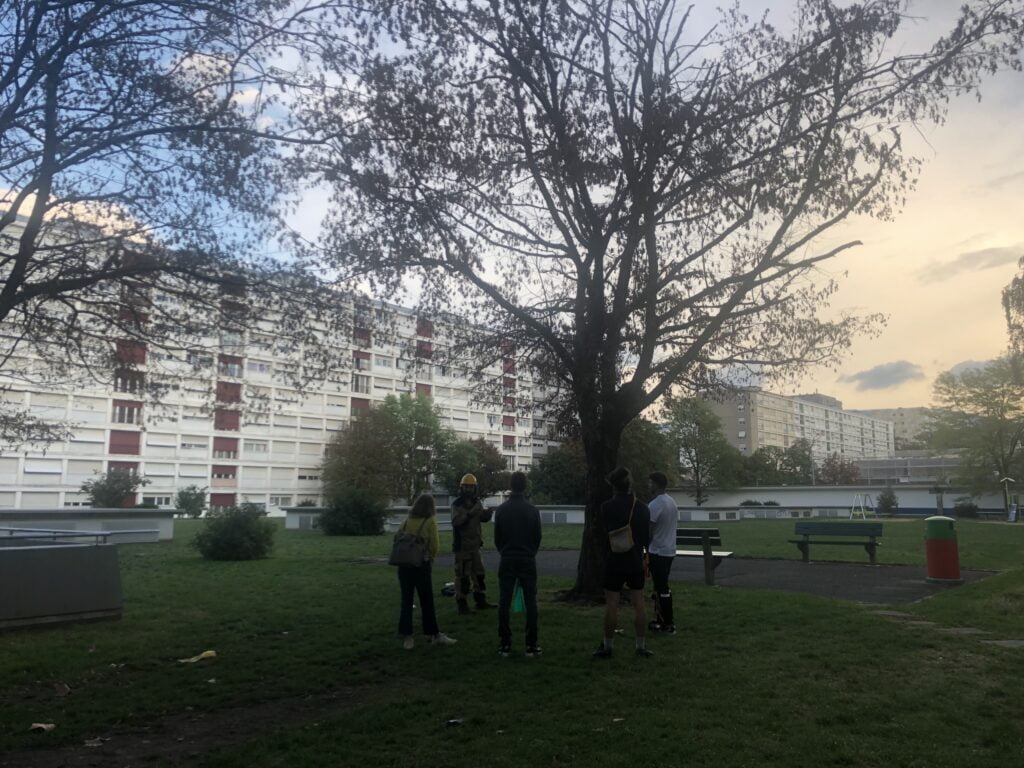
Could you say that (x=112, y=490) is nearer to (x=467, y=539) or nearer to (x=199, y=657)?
(x=467, y=539)

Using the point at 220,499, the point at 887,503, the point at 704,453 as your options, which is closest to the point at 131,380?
the point at 887,503

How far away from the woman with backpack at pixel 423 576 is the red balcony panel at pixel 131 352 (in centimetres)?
417

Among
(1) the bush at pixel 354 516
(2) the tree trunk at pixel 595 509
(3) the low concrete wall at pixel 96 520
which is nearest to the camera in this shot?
(2) the tree trunk at pixel 595 509

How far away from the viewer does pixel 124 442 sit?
6894 centimetres

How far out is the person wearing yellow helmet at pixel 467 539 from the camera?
32.4 ft

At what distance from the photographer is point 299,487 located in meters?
82.6

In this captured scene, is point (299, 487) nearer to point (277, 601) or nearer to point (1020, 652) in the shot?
point (277, 601)

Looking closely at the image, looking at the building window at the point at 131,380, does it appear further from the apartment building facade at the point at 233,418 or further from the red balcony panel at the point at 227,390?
the red balcony panel at the point at 227,390

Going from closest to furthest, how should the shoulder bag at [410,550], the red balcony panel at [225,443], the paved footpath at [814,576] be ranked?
the shoulder bag at [410,550], the paved footpath at [814,576], the red balcony panel at [225,443]

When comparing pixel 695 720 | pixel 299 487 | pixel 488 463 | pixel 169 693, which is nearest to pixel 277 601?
pixel 169 693

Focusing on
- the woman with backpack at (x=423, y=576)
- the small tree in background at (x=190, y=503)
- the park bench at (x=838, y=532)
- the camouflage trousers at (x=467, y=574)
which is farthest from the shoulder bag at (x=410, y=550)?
the small tree in background at (x=190, y=503)

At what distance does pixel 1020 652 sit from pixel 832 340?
5640 millimetres

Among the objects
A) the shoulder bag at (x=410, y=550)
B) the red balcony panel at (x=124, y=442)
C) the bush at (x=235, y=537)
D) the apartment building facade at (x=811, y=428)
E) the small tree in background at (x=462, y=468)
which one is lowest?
the bush at (x=235, y=537)

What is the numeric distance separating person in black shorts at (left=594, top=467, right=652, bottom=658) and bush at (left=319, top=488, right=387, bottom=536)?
21025 mm
